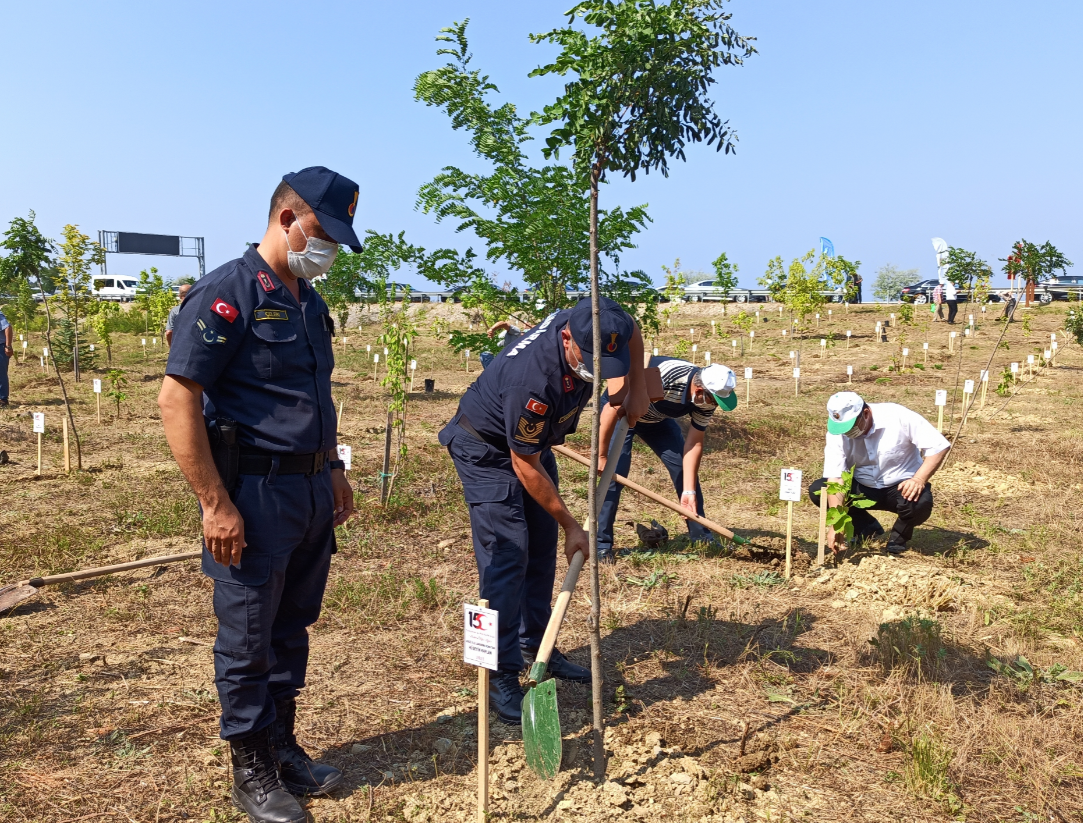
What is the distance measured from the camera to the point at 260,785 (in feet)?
8.65

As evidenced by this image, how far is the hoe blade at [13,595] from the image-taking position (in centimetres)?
435

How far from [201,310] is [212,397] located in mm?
282

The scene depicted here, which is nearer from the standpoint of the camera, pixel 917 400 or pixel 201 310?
pixel 201 310

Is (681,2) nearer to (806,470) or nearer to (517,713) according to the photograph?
(517,713)

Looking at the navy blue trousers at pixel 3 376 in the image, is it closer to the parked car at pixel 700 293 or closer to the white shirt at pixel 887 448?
the white shirt at pixel 887 448

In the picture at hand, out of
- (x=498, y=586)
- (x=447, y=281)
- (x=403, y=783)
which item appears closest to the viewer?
(x=403, y=783)

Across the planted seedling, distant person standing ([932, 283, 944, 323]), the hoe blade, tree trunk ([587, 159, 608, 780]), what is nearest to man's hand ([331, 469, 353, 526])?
tree trunk ([587, 159, 608, 780])

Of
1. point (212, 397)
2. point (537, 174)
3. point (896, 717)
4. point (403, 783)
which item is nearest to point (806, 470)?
point (537, 174)

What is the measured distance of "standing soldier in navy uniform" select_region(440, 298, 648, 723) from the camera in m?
3.04

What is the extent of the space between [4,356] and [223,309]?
1164 cm

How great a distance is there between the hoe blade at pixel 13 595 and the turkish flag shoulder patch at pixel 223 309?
297 centimetres

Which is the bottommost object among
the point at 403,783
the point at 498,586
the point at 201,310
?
the point at 403,783

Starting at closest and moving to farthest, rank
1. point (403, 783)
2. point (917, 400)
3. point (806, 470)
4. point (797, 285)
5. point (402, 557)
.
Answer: point (403, 783) → point (402, 557) → point (806, 470) → point (917, 400) → point (797, 285)

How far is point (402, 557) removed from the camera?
5613mm
